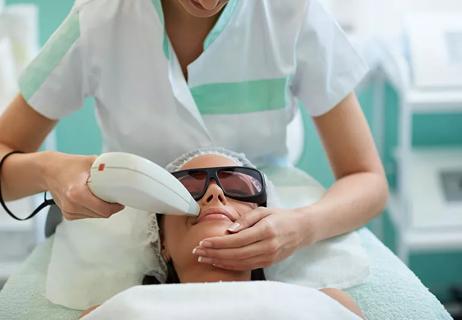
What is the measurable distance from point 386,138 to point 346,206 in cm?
127

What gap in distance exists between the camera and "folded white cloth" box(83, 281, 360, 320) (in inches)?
41.1

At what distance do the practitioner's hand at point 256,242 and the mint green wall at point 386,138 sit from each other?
1263 mm

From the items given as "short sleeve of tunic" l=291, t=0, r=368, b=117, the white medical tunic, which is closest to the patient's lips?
the white medical tunic

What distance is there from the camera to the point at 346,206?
4.59ft

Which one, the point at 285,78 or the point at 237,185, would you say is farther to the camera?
the point at 285,78

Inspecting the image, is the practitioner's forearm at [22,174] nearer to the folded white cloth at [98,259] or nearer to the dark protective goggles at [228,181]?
the folded white cloth at [98,259]

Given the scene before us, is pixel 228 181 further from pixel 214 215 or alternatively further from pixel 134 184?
pixel 134 184

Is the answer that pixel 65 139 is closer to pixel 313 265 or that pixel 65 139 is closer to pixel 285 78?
pixel 285 78

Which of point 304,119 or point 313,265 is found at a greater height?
point 313,265

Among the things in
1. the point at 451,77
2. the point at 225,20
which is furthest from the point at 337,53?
the point at 451,77

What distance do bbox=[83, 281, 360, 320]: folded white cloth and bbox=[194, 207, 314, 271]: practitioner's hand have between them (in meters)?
0.08

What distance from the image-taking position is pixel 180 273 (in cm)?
126

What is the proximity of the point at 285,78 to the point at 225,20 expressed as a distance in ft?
0.52

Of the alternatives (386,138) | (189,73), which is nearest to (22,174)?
(189,73)
